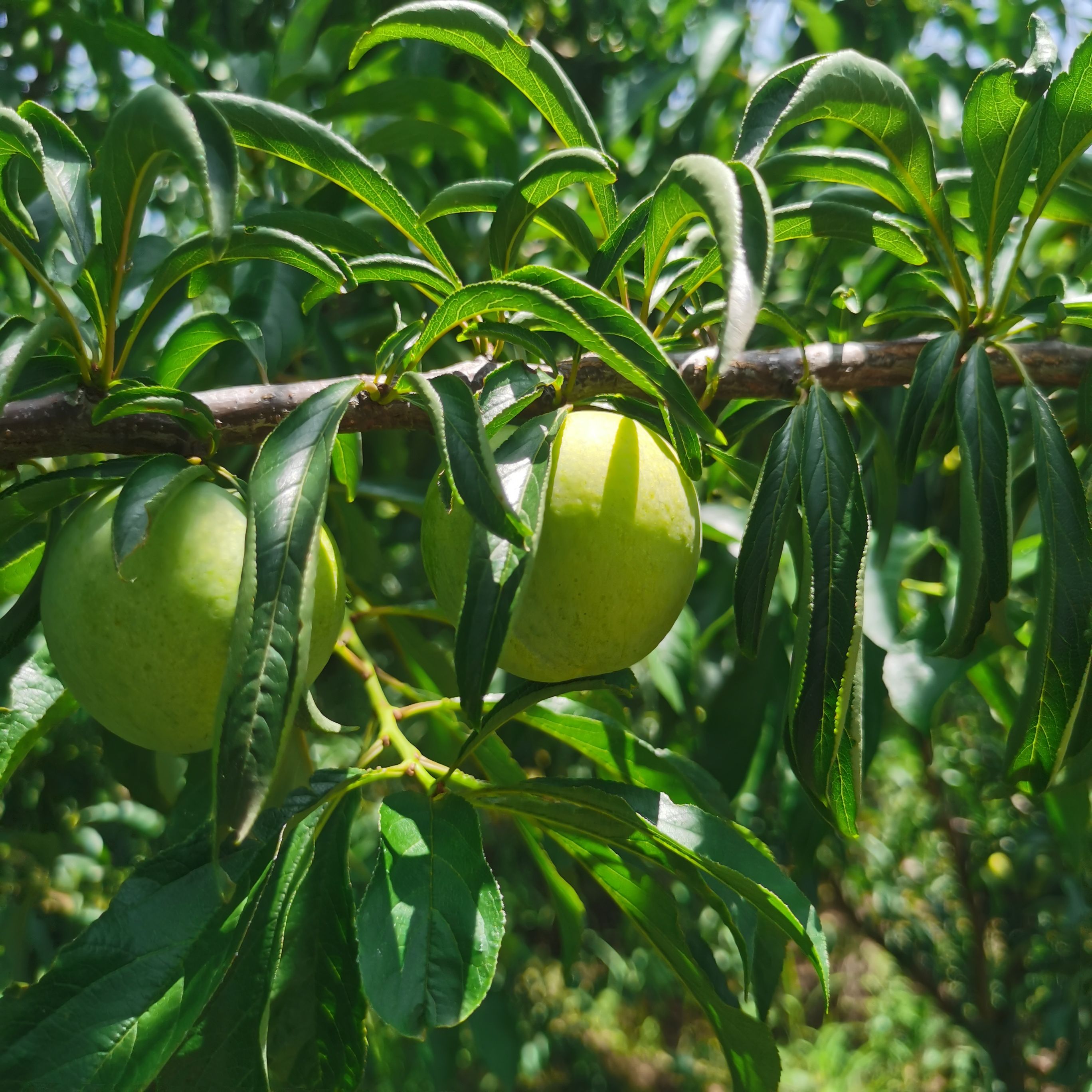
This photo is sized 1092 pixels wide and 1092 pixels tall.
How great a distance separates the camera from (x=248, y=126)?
0.59 meters

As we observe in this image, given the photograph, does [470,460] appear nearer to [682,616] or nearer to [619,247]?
[619,247]

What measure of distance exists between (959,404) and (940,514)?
0.97 meters

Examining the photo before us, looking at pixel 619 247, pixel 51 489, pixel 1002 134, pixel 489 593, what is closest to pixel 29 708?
pixel 51 489

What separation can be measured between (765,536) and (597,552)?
0.13 metres

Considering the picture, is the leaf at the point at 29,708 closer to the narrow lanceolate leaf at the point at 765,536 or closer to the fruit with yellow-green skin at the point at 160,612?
the fruit with yellow-green skin at the point at 160,612

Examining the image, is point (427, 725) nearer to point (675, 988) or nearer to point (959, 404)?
point (959, 404)

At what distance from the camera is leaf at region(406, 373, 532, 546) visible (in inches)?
18.4

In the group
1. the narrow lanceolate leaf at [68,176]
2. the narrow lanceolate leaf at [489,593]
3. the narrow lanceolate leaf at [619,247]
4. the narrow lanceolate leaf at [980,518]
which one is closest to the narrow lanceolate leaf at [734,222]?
the narrow lanceolate leaf at [619,247]

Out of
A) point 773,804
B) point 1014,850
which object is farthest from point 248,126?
point 1014,850

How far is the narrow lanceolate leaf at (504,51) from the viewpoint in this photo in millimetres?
626

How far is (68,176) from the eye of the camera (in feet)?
2.08

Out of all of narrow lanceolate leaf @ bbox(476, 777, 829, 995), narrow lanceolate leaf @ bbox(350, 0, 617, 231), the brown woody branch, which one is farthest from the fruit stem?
narrow lanceolate leaf @ bbox(350, 0, 617, 231)

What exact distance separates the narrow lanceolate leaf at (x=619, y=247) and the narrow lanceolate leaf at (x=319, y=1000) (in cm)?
42

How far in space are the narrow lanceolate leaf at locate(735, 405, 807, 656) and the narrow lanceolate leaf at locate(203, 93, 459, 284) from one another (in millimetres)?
248
